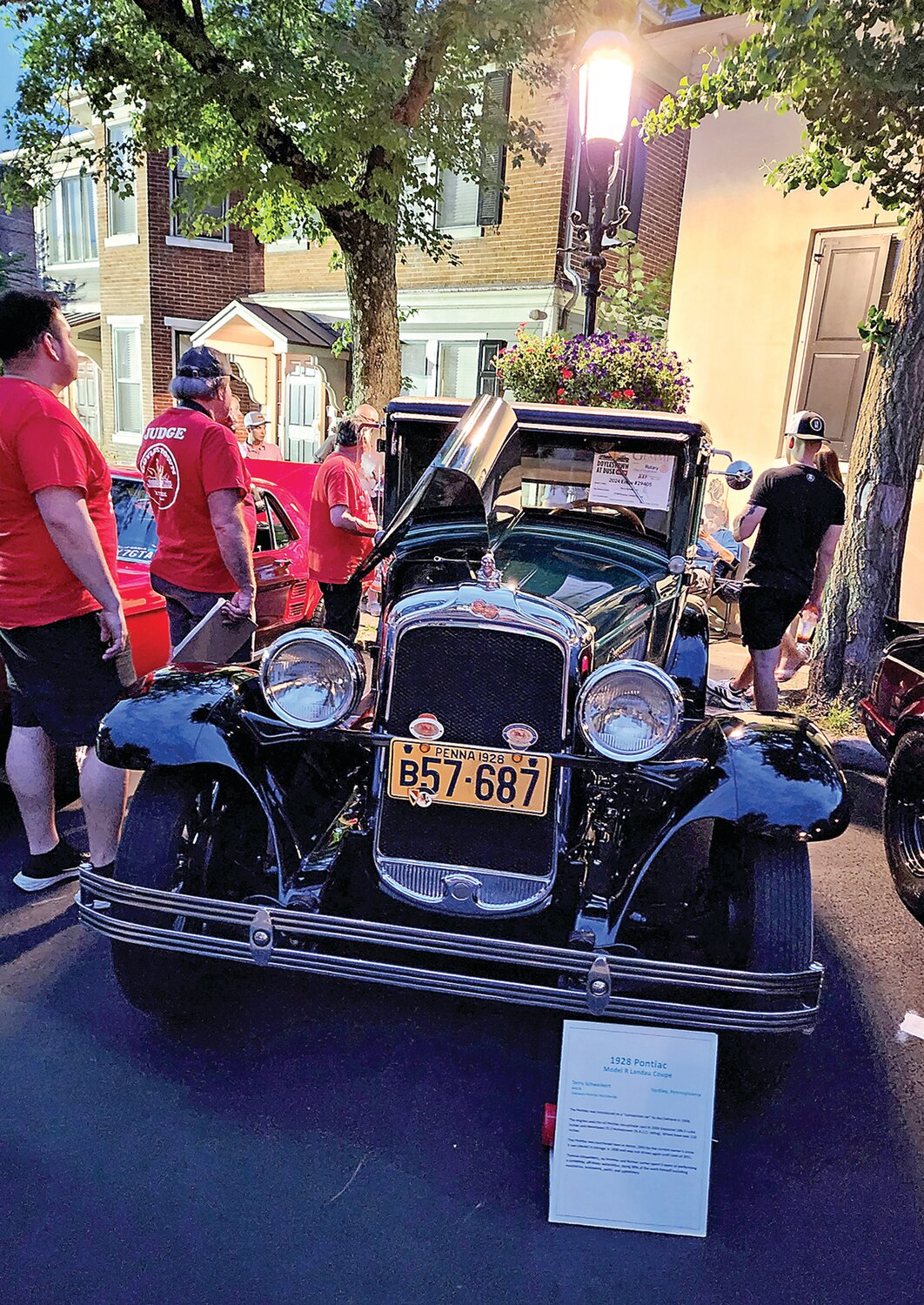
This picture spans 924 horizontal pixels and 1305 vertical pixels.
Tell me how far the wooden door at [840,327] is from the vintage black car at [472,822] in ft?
22.3

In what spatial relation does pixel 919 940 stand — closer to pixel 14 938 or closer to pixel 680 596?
pixel 680 596

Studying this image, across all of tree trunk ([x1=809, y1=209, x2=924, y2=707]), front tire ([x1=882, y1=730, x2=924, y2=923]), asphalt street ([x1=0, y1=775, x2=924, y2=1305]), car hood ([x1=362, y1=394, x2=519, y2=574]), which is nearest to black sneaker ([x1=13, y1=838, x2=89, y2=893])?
asphalt street ([x1=0, y1=775, x2=924, y2=1305])

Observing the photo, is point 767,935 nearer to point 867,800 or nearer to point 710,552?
point 710,552

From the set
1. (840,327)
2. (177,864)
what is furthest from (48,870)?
(840,327)

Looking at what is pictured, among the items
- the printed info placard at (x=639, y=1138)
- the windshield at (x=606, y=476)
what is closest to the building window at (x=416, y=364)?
the windshield at (x=606, y=476)

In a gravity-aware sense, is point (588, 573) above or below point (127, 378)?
below

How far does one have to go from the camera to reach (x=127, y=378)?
54.7 ft

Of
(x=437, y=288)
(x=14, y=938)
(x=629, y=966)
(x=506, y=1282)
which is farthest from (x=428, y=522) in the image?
(x=437, y=288)

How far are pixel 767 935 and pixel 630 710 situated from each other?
2.34 ft

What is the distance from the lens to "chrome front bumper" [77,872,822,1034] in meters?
2.17

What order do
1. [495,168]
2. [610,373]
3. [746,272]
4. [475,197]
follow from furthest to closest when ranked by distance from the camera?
[475,197]
[495,168]
[746,272]
[610,373]

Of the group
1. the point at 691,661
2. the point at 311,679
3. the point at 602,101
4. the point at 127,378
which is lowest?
the point at 691,661

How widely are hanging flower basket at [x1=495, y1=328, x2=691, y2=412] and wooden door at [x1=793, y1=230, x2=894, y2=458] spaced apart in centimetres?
273

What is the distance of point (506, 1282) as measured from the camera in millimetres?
2031
